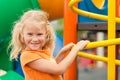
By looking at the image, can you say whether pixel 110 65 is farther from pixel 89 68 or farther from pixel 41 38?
pixel 89 68

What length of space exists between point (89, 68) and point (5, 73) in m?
7.78

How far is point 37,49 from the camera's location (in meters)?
1.57

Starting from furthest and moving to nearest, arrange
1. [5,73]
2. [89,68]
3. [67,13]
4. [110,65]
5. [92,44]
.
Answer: [89,68]
[5,73]
[67,13]
[110,65]
[92,44]

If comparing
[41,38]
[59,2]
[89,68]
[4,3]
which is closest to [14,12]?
[4,3]

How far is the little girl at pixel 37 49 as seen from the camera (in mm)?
1524

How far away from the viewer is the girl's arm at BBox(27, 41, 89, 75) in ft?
4.98

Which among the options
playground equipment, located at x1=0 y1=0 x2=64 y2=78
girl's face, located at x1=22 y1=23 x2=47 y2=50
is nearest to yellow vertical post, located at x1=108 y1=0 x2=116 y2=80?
girl's face, located at x1=22 y1=23 x2=47 y2=50

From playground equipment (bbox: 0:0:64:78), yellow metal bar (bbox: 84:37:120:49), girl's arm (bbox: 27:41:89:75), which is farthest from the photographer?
playground equipment (bbox: 0:0:64:78)

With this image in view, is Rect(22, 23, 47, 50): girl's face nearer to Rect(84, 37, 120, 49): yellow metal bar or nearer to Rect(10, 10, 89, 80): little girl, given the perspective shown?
Rect(10, 10, 89, 80): little girl

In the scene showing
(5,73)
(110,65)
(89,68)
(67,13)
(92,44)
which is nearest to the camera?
(92,44)

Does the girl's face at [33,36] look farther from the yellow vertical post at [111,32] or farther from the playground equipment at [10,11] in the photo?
the playground equipment at [10,11]

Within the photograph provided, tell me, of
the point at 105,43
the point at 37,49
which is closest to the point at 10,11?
the point at 37,49

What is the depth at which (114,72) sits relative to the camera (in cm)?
162

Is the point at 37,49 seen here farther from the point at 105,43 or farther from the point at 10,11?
the point at 10,11
